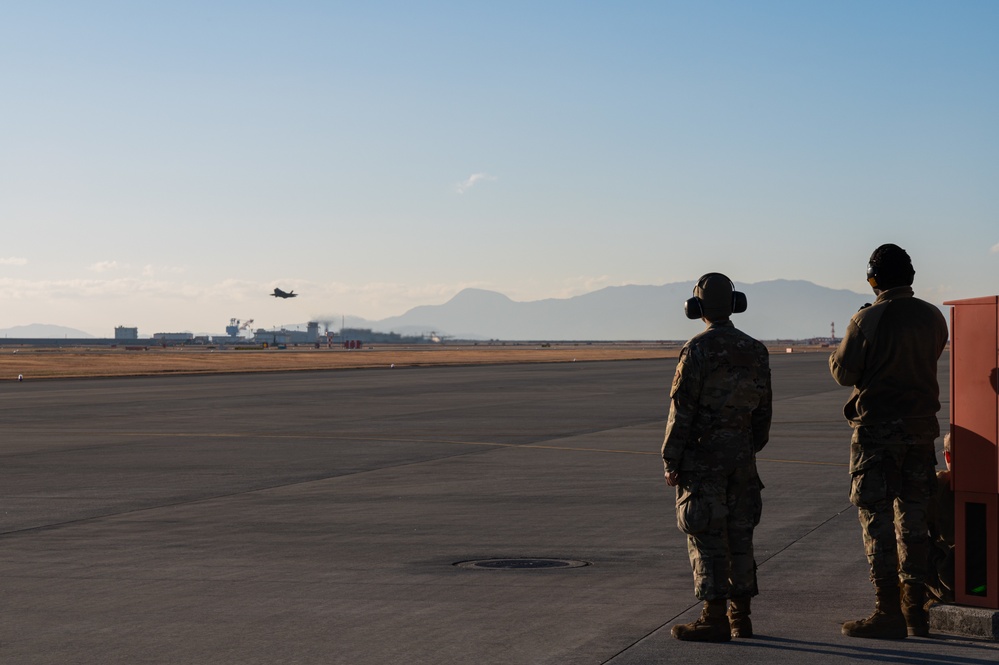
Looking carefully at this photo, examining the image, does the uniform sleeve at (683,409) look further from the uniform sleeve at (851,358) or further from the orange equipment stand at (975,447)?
the orange equipment stand at (975,447)

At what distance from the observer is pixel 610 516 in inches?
539

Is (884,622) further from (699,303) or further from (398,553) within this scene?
(398,553)

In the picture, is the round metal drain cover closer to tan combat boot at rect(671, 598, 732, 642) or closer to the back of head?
tan combat boot at rect(671, 598, 732, 642)

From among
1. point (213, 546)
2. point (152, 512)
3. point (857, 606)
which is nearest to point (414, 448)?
point (152, 512)

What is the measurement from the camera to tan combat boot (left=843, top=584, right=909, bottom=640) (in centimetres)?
785

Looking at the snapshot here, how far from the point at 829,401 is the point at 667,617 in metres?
31.5

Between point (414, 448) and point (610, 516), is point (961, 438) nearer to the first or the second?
point (610, 516)

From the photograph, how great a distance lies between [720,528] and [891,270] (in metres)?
1.91

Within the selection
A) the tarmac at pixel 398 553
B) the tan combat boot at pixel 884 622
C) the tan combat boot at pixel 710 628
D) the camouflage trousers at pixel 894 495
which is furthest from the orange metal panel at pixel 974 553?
the tan combat boot at pixel 710 628

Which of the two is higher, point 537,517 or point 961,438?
point 961,438

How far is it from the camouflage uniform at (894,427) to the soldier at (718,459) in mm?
594

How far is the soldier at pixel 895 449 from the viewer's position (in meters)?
7.87

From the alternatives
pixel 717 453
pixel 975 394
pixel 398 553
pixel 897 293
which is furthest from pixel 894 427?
pixel 398 553

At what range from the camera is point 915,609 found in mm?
7891
